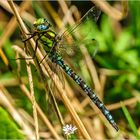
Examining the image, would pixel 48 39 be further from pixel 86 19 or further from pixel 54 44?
pixel 86 19

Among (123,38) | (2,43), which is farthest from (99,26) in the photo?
(2,43)

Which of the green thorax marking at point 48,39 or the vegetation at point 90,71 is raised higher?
the vegetation at point 90,71

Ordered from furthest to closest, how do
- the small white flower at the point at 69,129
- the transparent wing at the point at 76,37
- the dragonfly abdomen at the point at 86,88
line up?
the transparent wing at the point at 76,37
the dragonfly abdomen at the point at 86,88
the small white flower at the point at 69,129

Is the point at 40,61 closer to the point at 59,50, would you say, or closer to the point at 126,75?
the point at 59,50

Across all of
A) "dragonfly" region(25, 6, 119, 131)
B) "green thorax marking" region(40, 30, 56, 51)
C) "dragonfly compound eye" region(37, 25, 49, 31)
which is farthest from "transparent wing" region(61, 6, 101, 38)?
"dragonfly compound eye" region(37, 25, 49, 31)

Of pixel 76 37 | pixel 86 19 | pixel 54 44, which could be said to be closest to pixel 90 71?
pixel 76 37

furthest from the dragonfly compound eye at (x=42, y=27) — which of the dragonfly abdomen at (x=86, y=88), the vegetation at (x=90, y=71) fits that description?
the vegetation at (x=90, y=71)

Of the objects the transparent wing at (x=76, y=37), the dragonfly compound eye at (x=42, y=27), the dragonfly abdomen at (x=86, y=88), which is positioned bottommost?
the dragonfly abdomen at (x=86, y=88)

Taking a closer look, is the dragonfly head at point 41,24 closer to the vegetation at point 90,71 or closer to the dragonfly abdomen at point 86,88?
the dragonfly abdomen at point 86,88

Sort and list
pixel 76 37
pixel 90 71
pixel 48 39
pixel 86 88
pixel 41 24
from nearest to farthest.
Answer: pixel 41 24
pixel 48 39
pixel 86 88
pixel 76 37
pixel 90 71
